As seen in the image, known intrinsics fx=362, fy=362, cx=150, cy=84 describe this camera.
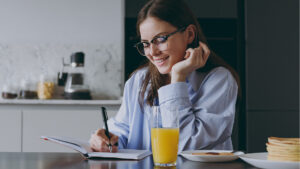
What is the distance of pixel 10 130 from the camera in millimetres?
2684

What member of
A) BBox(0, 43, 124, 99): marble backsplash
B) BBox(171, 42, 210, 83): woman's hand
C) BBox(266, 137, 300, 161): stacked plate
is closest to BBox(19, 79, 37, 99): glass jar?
BBox(0, 43, 124, 99): marble backsplash

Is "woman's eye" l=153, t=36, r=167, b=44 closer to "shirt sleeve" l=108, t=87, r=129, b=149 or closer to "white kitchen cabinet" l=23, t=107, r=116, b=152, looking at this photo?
"shirt sleeve" l=108, t=87, r=129, b=149

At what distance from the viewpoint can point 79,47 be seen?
131 inches

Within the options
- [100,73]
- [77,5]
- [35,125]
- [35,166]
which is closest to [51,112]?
[35,125]

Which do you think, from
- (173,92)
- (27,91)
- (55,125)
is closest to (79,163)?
(173,92)

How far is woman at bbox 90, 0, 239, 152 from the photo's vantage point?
1.34m

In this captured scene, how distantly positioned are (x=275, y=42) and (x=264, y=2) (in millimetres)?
348

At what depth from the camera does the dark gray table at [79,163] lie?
891 millimetres

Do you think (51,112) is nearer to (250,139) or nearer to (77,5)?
(77,5)

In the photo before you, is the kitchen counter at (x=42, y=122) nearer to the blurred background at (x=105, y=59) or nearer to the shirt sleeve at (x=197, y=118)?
the blurred background at (x=105, y=59)

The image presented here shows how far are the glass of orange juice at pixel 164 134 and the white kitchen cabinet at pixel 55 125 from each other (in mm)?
1740

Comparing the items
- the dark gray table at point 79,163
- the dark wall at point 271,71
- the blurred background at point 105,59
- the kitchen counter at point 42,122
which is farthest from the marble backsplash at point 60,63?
the dark gray table at point 79,163

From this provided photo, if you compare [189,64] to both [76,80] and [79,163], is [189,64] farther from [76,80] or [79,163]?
[76,80]

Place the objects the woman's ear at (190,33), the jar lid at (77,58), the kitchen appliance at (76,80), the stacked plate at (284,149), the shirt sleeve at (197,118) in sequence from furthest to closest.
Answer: the jar lid at (77,58) < the kitchen appliance at (76,80) < the woman's ear at (190,33) < the shirt sleeve at (197,118) < the stacked plate at (284,149)
